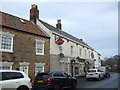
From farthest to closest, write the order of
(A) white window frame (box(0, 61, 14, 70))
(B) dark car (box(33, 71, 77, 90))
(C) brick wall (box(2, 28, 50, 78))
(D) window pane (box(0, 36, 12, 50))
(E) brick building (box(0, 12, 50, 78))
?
(C) brick wall (box(2, 28, 50, 78)) → (E) brick building (box(0, 12, 50, 78)) → (D) window pane (box(0, 36, 12, 50)) → (A) white window frame (box(0, 61, 14, 70)) → (B) dark car (box(33, 71, 77, 90))

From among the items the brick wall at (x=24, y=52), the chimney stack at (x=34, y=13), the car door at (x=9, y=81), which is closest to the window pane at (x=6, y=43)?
the brick wall at (x=24, y=52)

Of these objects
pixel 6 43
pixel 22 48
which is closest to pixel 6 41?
pixel 6 43

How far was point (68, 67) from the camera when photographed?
88.3 feet

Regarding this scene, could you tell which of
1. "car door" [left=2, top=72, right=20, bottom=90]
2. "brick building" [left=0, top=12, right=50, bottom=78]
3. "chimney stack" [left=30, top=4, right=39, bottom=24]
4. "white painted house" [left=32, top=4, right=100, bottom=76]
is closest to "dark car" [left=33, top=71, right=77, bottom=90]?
"car door" [left=2, top=72, right=20, bottom=90]

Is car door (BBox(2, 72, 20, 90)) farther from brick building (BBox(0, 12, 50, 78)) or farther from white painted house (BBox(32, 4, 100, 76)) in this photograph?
white painted house (BBox(32, 4, 100, 76))

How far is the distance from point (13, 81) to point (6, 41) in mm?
7731

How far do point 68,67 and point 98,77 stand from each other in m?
5.77

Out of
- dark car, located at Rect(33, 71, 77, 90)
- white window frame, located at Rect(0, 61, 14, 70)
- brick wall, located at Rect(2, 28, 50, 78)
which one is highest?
brick wall, located at Rect(2, 28, 50, 78)

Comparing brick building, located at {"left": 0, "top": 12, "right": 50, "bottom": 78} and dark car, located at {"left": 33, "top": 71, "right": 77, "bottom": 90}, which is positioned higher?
brick building, located at {"left": 0, "top": 12, "right": 50, "bottom": 78}

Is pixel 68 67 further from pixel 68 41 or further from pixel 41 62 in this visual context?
pixel 41 62

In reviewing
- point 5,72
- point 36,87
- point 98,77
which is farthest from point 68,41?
point 5,72

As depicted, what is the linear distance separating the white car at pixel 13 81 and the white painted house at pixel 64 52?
11.7 metres

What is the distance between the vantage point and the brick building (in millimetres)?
16328

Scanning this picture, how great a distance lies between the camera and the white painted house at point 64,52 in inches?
907
